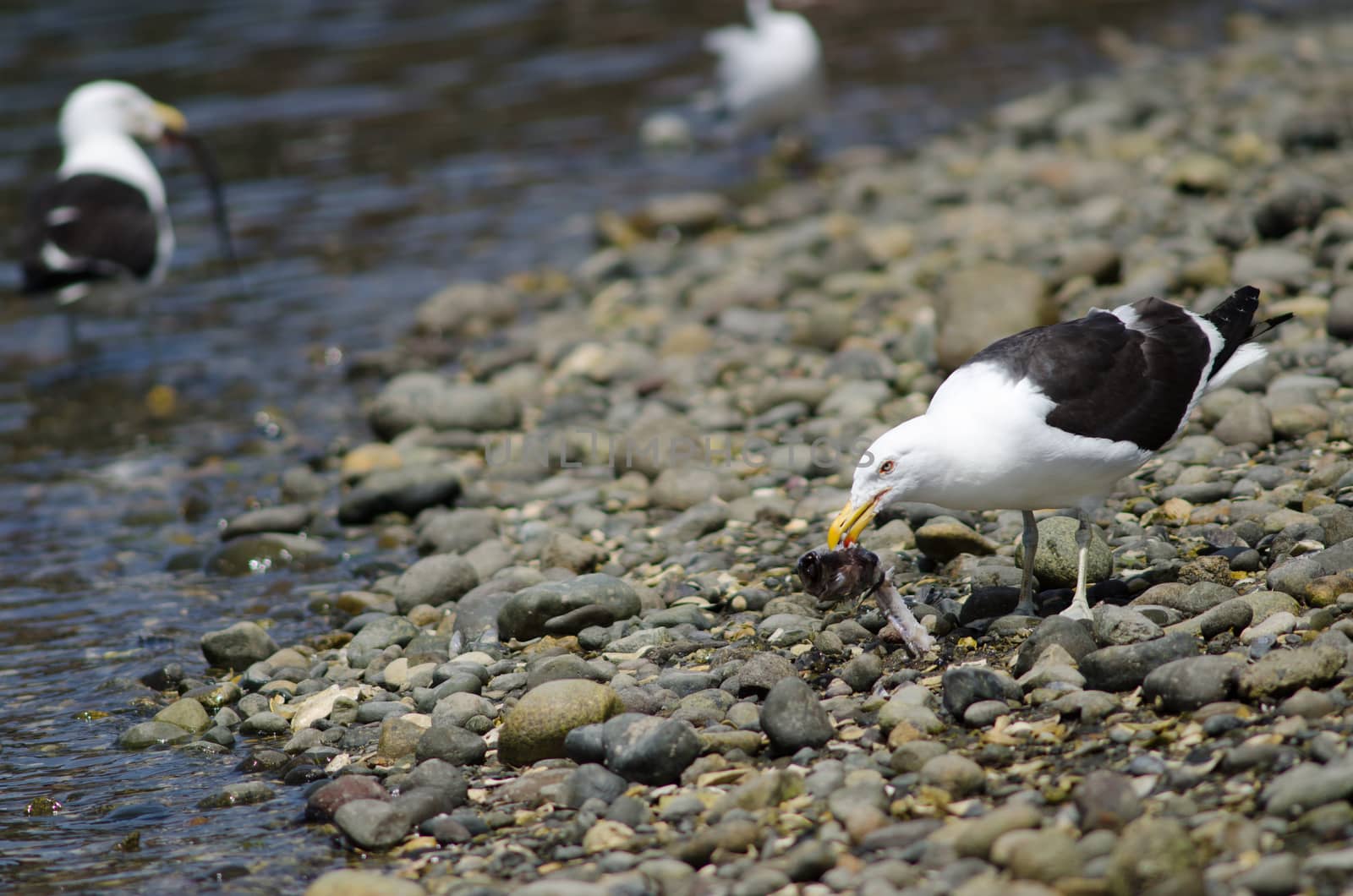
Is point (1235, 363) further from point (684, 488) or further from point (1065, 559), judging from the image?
point (684, 488)

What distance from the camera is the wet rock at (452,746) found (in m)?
4.35

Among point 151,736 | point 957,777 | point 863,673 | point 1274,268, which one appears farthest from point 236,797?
point 1274,268

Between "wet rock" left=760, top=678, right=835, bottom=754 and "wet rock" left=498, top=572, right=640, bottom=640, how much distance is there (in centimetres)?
118

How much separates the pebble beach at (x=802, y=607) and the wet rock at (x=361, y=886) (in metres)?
0.01

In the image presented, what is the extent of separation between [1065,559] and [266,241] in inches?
370

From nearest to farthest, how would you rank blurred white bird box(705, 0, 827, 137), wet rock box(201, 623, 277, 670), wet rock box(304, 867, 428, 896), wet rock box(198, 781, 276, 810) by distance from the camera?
wet rock box(304, 867, 428, 896), wet rock box(198, 781, 276, 810), wet rock box(201, 623, 277, 670), blurred white bird box(705, 0, 827, 137)

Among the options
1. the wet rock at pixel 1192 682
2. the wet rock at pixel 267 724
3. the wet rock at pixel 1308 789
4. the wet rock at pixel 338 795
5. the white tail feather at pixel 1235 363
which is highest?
the white tail feather at pixel 1235 363

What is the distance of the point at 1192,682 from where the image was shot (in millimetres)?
3803

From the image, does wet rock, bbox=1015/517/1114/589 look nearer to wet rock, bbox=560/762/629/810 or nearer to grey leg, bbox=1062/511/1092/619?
grey leg, bbox=1062/511/1092/619

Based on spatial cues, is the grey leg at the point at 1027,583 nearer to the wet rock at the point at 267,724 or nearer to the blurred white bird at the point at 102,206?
the wet rock at the point at 267,724

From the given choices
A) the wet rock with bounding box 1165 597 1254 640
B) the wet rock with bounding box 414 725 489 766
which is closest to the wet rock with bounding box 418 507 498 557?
the wet rock with bounding box 414 725 489 766

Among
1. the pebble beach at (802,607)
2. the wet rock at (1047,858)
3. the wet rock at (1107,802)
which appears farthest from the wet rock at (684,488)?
the wet rock at (1047,858)

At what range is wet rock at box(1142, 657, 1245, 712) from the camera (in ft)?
12.4

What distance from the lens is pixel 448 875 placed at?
3.72 metres
